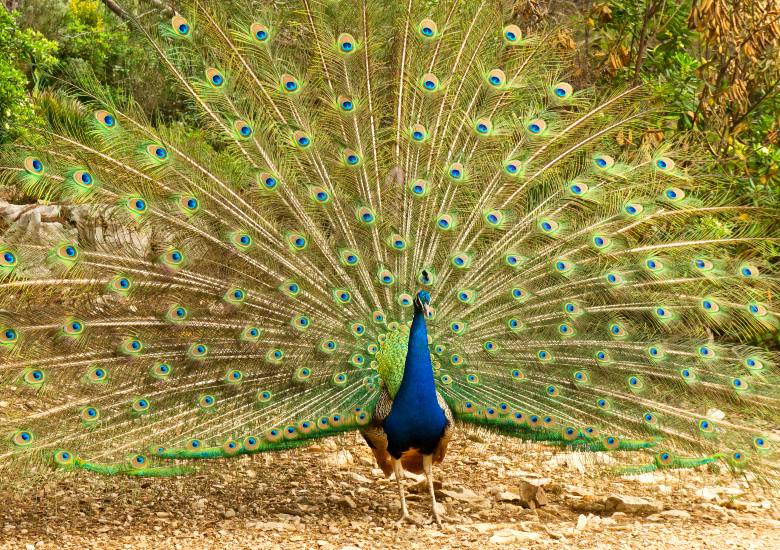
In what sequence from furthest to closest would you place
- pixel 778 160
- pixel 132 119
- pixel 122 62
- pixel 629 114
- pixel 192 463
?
pixel 122 62 < pixel 778 160 < pixel 629 114 < pixel 132 119 < pixel 192 463

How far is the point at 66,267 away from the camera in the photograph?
194 inches

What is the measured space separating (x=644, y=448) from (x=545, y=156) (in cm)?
176

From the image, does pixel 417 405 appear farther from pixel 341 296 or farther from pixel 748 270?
pixel 748 270

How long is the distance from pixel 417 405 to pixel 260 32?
7.50 ft

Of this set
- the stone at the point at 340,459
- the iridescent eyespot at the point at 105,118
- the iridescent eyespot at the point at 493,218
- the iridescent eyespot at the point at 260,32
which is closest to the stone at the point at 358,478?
the stone at the point at 340,459

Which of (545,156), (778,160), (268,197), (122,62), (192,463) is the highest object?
(122,62)

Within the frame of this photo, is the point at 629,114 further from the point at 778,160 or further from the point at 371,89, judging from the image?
the point at 778,160

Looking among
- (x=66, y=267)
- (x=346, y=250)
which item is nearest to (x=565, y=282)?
(x=346, y=250)

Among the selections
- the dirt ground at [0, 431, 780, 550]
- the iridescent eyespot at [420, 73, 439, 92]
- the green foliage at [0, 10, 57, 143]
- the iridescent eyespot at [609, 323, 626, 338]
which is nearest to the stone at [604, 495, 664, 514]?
the dirt ground at [0, 431, 780, 550]

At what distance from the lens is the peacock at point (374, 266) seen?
495cm

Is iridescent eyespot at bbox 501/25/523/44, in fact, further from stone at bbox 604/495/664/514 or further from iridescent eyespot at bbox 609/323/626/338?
stone at bbox 604/495/664/514

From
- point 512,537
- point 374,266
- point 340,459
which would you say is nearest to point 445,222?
point 374,266

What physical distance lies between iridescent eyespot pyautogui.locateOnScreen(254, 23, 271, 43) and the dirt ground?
238 centimetres

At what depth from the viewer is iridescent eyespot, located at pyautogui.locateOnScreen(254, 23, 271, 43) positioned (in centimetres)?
539
